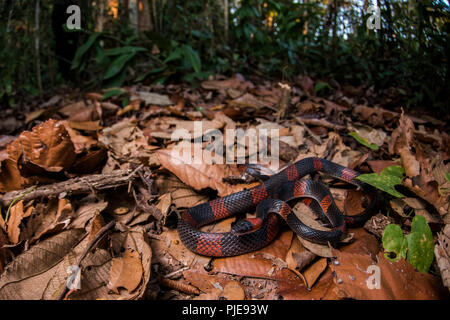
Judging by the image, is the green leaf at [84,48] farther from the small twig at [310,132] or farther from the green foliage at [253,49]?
the small twig at [310,132]

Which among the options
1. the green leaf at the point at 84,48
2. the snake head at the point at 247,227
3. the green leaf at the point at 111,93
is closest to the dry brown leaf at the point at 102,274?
the snake head at the point at 247,227

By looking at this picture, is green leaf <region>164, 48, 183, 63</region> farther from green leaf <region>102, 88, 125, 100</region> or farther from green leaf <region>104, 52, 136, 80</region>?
green leaf <region>102, 88, 125, 100</region>

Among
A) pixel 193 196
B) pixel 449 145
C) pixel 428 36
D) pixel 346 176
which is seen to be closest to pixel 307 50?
pixel 428 36

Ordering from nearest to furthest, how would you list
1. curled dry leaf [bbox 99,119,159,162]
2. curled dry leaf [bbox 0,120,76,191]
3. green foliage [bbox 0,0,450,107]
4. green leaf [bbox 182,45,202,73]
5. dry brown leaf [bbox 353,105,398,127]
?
curled dry leaf [bbox 0,120,76,191] < curled dry leaf [bbox 99,119,159,162] < dry brown leaf [bbox 353,105,398,127] < green foliage [bbox 0,0,450,107] < green leaf [bbox 182,45,202,73]

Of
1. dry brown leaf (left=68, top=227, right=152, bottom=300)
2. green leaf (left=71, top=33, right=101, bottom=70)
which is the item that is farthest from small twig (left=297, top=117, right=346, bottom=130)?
green leaf (left=71, top=33, right=101, bottom=70)

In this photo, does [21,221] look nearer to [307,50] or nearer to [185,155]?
[185,155]
